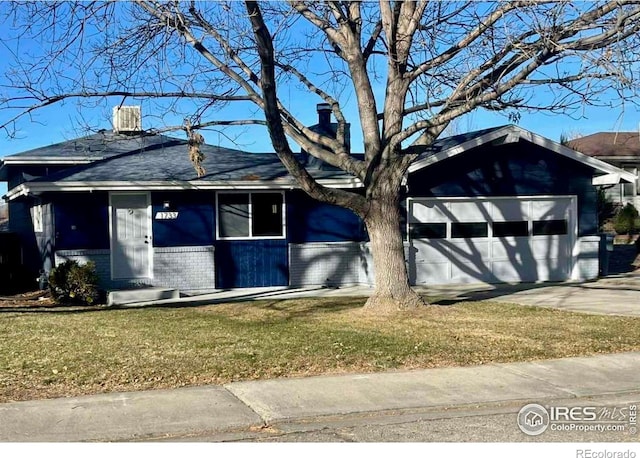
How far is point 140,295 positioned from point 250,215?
333cm

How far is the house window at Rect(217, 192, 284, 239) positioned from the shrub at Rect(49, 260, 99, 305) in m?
3.32

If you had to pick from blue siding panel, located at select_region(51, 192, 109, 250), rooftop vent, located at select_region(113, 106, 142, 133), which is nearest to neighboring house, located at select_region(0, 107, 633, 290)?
blue siding panel, located at select_region(51, 192, 109, 250)

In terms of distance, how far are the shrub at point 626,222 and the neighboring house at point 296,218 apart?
14.1 meters

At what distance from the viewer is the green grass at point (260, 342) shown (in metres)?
8.07

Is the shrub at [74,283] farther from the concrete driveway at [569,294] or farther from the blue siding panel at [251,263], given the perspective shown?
the concrete driveway at [569,294]

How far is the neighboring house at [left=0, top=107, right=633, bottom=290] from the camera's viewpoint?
1695 centimetres

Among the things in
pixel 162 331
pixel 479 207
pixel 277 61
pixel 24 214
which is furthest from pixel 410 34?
pixel 24 214

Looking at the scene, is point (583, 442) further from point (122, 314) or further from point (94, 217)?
point (94, 217)

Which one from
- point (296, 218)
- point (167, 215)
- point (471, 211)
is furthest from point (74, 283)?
point (471, 211)

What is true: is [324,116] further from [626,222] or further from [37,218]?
[626,222]

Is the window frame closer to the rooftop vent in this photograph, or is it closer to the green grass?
the rooftop vent

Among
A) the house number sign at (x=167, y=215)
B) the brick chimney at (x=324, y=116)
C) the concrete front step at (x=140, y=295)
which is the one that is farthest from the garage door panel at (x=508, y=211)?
the concrete front step at (x=140, y=295)

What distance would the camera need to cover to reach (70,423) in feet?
20.6

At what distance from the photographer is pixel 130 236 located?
1723 centimetres
